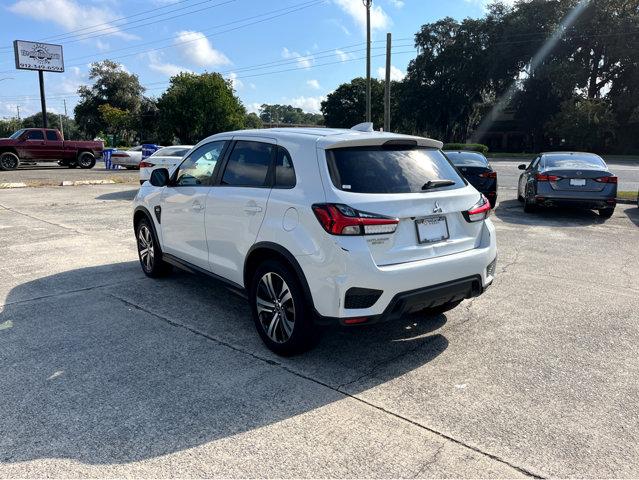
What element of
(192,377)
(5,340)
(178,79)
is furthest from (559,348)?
(178,79)

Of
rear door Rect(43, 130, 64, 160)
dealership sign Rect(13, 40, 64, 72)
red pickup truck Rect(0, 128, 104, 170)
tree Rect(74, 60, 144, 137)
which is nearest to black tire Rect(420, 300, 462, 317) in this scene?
red pickup truck Rect(0, 128, 104, 170)

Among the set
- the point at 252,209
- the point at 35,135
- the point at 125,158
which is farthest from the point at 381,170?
the point at 35,135

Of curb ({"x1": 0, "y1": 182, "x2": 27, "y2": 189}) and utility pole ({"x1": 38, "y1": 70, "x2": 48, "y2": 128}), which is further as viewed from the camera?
utility pole ({"x1": 38, "y1": 70, "x2": 48, "y2": 128})

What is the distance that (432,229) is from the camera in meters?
3.82

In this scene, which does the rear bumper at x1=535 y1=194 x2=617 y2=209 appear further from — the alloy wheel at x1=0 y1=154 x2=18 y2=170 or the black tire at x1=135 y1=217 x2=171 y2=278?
the alloy wheel at x1=0 y1=154 x2=18 y2=170

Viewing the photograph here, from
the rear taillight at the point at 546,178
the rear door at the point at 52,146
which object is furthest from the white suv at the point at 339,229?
the rear door at the point at 52,146

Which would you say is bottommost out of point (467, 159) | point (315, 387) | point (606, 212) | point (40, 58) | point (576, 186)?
point (315, 387)

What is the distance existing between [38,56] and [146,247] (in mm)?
42727

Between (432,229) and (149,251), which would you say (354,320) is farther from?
(149,251)

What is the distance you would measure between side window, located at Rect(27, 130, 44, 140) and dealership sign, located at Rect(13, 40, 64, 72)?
18.9m

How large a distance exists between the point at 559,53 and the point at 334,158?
5719 centimetres

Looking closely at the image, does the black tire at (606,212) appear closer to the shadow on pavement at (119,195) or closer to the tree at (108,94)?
the shadow on pavement at (119,195)

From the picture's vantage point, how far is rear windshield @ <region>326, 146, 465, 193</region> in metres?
3.67

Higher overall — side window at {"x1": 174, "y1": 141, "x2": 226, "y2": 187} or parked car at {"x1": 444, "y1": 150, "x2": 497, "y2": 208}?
side window at {"x1": 174, "y1": 141, "x2": 226, "y2": 187}
